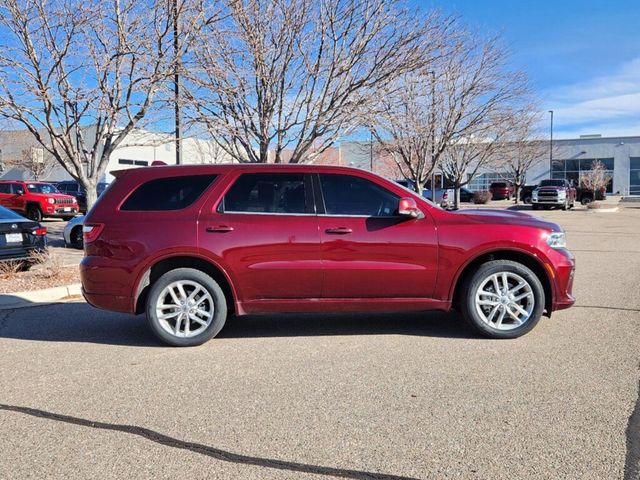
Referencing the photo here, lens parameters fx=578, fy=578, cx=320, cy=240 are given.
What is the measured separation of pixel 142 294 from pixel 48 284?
3783 millimetres

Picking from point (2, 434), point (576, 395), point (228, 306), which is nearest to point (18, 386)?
point (2, 434)

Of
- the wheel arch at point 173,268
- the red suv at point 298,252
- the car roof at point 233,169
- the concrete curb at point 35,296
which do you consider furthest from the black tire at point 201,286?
the concrete curb at point 35,296

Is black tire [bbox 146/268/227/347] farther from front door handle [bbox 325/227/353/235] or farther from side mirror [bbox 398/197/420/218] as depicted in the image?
side mirror [bbox 398/197/420/218]

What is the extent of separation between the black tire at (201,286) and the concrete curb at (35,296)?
10.4 ft

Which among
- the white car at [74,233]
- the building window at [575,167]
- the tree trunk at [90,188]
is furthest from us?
the building window at [575,167]

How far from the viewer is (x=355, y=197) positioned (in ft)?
19.0

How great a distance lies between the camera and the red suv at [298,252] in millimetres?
5602

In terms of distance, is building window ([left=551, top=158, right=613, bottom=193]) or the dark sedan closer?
the dark sedan

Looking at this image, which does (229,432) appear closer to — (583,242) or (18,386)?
(18,386)

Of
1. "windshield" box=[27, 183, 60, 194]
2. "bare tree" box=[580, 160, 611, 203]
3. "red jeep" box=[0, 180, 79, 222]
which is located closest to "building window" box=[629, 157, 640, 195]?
"bare tree" box=[580, 160, 611, 203]

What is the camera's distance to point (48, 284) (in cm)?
874

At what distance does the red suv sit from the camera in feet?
18.4

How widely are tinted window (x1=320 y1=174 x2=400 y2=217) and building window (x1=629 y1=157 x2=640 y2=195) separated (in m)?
62.7

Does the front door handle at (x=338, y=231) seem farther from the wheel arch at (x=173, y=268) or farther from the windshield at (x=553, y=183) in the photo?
the windshield at (x=553, y=183)
